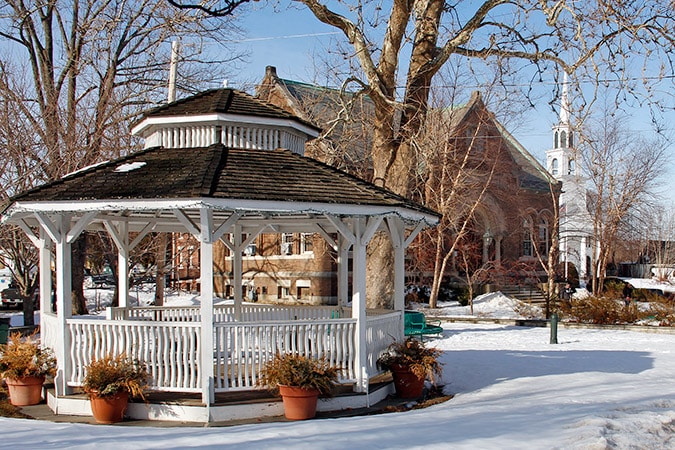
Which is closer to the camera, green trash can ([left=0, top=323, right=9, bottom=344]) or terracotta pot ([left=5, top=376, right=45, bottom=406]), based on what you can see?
terracotta pot ([left=5, top=376, right=45, bottom=406])

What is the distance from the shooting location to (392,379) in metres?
11.3

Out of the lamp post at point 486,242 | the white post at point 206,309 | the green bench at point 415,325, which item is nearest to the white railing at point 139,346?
the white post at point 206,309

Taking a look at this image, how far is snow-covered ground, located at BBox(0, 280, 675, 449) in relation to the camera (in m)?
7.02

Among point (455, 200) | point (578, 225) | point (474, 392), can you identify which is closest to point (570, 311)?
point (455, 200)

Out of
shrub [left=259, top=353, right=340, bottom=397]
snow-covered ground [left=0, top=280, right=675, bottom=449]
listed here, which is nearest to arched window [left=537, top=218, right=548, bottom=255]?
snow-covered ground [left=0, top=280, right=675, bottom=449]

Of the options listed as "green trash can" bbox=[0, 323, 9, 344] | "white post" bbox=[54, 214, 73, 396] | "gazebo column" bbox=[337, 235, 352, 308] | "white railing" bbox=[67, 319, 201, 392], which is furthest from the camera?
"green trash can" bbox=[0, 323, 9, 344]

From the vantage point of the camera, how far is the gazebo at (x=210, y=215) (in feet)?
30.8

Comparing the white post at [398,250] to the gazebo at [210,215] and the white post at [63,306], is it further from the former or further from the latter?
the white post at [63,306]

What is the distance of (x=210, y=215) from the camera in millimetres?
9602

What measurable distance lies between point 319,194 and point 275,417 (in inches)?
126

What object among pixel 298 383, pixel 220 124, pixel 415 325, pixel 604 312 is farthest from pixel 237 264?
pixel 604 312

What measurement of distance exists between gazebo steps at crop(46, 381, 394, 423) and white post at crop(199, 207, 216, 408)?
0.68 feet

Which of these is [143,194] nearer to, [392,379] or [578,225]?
[392,379]

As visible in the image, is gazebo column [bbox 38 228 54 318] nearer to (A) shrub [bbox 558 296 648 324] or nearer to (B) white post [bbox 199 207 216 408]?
(B) white post [bbox 199 207 216 408]
